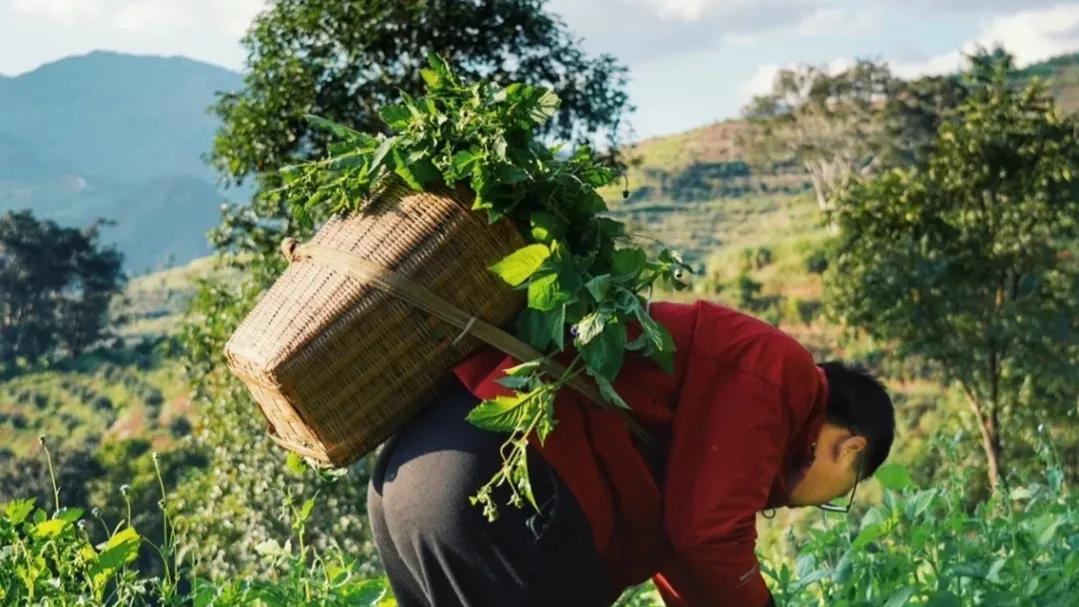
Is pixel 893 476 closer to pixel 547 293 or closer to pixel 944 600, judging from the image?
pixel 944 600

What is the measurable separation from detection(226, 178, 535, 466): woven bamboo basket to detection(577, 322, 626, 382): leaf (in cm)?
18

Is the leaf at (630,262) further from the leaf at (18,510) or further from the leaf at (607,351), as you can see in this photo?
the leaf at (18,510)

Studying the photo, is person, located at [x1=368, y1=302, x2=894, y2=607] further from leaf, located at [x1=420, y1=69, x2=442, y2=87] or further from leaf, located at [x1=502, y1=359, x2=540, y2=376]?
leaf, located at [x1=420, y1=69, x2=442, y2=87]

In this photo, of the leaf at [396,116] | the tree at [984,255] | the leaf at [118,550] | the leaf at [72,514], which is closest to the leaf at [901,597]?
the leaf at [396,116]

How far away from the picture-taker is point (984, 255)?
20562 millimetres

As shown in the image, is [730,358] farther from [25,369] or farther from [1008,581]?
[25,369]

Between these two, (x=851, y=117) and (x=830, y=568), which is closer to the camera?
(x=830, y=568)

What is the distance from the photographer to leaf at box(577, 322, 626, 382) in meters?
2.36

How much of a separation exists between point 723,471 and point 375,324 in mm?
632

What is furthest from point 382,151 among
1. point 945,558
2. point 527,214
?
point 945,558

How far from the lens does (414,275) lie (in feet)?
8.00

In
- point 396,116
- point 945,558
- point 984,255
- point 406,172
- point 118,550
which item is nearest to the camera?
point 406,172

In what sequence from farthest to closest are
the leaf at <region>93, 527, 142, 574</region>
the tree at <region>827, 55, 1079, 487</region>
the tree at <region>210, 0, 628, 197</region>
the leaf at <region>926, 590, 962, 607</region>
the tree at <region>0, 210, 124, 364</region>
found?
the tree at <region>0, 210, 124, 364</region> < the tree at <region>827, 55, 1079, 487</region> < the tree at <region>210, 0, 628, 197</region> < the leaf at <region>93, 527, 142, 574</region> < the leaf at <region>926, 590, 962, 607</region>

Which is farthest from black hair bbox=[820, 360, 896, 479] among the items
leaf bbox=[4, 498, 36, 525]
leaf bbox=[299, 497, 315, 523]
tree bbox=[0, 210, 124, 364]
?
tree bbox=[0, 210, 124, 364]
